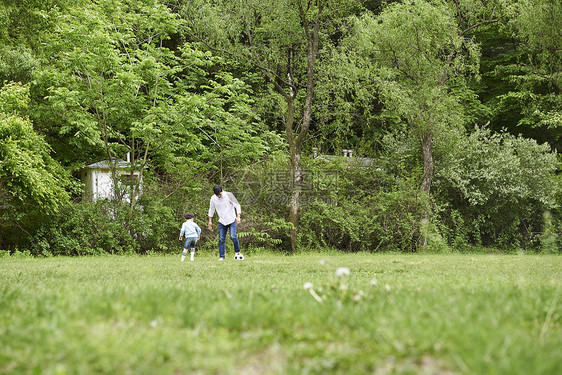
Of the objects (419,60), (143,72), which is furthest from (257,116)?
(419,60)

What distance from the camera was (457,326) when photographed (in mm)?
3025

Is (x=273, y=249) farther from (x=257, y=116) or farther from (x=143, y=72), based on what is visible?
(x=143, y=72)

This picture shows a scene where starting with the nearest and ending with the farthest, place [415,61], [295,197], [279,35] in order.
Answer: [295,197]
[279,35]
[415,61]

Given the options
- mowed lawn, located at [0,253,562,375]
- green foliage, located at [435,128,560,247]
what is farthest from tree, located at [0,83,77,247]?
green foliage, located at [435,128,560,247]

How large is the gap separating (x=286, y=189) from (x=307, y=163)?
1.88m

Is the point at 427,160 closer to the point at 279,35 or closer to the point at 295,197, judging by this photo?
the point at 295,197

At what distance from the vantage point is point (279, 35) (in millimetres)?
20422

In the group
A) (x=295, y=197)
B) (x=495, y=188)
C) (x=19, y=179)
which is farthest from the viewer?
(x=495, y=188)

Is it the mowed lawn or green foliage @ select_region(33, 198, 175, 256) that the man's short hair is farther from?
the mowed lawn

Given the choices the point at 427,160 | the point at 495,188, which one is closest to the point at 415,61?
the point at 427,160

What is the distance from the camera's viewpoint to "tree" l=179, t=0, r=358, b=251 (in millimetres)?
19688

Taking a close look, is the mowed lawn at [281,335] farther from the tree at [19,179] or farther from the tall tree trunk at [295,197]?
the tall tree trunk at [295,197]

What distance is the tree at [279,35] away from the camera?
19.7 m

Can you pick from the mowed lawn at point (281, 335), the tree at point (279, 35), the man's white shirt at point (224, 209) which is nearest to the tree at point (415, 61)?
the tree at point (279, 35)
